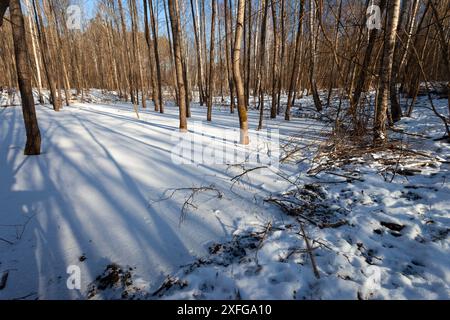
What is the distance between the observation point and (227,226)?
8.09ft

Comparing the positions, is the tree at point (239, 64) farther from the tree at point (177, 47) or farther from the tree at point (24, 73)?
the tree at point (24, 73)

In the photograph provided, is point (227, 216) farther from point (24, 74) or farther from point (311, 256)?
point (24, 74)

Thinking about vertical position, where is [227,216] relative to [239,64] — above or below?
below

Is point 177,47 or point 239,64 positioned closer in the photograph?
point 239,64

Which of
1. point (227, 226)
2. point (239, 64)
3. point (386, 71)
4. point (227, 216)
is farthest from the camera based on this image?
point (239, 64)

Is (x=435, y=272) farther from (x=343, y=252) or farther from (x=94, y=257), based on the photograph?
(x=94, y=257)

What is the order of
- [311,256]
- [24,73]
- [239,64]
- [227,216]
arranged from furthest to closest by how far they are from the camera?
[239,64], [24,73], [227,216], [311,256]

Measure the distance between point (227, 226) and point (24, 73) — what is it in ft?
16.0

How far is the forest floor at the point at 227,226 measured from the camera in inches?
65.8

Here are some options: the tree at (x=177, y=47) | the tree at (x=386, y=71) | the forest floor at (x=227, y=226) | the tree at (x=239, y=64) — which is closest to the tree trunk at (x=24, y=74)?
the forest floor at (x=227, y=226)

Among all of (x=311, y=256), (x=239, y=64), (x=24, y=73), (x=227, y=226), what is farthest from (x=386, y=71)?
(x=24, y=73)

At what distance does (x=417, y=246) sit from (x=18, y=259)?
3.63 metres

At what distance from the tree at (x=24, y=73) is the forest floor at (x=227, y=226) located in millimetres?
289
